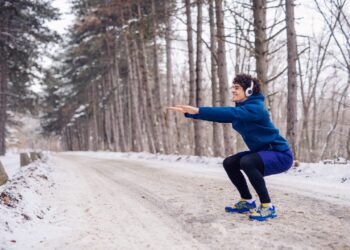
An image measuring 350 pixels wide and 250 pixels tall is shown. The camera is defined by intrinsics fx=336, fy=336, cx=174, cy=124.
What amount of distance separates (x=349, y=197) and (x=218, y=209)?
1.94 m

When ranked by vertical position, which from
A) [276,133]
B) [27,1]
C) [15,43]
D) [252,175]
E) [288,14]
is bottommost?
[252,175]

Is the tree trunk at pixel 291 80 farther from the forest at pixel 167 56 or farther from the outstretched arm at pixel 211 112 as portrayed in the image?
the outstretched arm at pixel 211 112

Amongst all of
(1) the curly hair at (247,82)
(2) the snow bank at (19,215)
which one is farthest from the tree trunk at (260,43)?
(2) the snow bank at (19,215)

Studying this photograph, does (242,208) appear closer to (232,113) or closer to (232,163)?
(232,163)

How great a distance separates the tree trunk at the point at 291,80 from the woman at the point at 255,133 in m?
6.09

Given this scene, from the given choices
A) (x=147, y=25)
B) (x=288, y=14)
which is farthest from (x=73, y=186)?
(x=147, y=25)

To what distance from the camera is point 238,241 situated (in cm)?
303

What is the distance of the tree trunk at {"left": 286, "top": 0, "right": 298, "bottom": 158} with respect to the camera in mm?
9672

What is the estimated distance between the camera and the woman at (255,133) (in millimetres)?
3771

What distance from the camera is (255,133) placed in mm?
3895

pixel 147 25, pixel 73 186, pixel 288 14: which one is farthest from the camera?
pixel 147 25

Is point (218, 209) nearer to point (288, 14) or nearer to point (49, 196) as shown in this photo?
point (49, 196)

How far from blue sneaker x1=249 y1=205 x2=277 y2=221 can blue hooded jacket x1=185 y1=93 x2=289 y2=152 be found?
0.68 m

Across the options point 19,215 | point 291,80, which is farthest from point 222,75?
point 19,215
